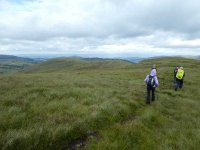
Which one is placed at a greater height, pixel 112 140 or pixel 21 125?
pixel 21 125

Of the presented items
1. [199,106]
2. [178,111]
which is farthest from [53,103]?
[199,106]

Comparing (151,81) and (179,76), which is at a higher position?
(151,81)

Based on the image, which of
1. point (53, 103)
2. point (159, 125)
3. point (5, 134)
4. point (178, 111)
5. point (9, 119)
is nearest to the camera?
point (5, 134)

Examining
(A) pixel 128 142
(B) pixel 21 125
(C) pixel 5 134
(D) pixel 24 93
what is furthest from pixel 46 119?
(D) pixel 24 93

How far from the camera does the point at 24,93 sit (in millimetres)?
12539

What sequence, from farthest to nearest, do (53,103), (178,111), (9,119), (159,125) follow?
(178,111) < (53,103) < (159,125) < (9,119)

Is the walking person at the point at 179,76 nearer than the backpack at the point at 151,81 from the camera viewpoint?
No

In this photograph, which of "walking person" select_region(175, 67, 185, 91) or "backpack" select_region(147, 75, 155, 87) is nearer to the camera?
"backpack" select_region(147, 75, 155, 87)

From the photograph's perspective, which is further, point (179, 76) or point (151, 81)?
point (179, 76)

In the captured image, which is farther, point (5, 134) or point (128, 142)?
point (128, 142)

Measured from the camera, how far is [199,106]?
549 inches

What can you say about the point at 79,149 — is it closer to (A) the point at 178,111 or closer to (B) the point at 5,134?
(B) the point at 5,134

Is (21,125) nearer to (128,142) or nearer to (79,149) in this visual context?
(79,149)

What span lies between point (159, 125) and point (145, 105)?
3980 mm
